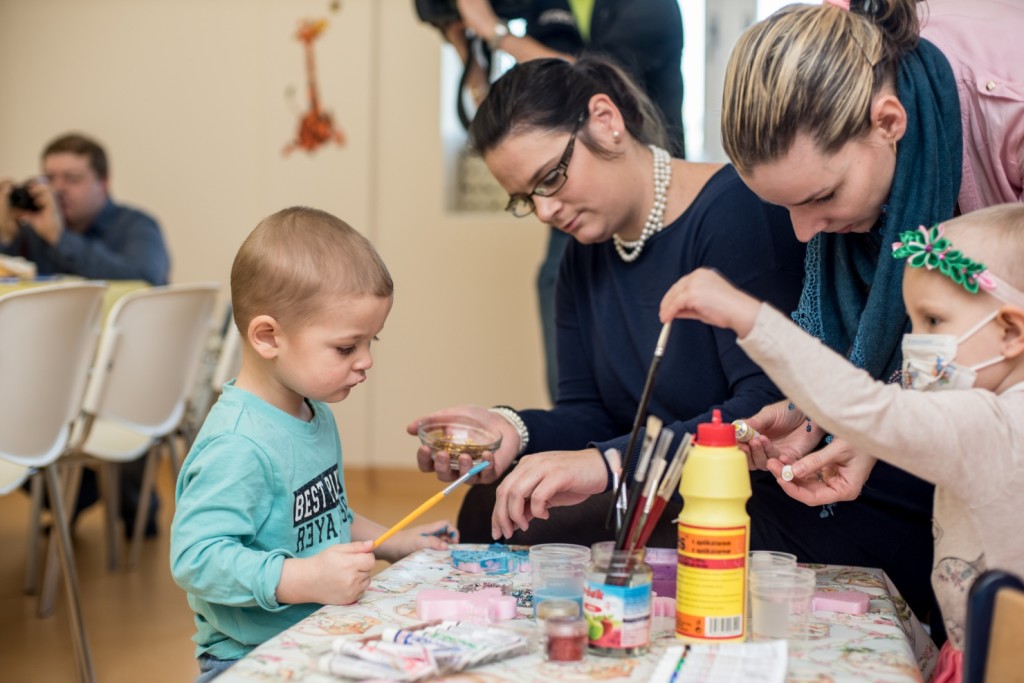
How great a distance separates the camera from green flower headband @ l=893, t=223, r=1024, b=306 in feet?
3.45

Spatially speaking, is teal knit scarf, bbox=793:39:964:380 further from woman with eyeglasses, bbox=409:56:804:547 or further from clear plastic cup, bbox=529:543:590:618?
clear plastic cup, bbox=529:543:590:618

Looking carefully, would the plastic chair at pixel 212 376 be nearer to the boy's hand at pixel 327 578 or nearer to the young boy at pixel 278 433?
the young boy at pixel 278 433

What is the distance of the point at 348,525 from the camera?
1408 millimetres

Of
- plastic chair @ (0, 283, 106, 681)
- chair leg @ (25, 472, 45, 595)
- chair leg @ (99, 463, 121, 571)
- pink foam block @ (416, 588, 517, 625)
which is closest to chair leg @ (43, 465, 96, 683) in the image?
plastic chair @ (0, 283, 106, 681)

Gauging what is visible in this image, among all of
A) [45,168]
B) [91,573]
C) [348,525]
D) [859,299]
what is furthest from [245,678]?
[45,168]

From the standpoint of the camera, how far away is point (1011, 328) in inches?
42.0

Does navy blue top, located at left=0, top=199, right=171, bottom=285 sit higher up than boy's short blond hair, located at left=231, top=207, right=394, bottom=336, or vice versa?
boy's short blond hair, located at left=231, top=207, right=394, bottom=336

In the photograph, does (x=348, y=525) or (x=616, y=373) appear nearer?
(x=348, y=525)

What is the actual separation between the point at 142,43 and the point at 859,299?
12.1 ft

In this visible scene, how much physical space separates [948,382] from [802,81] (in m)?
0.36

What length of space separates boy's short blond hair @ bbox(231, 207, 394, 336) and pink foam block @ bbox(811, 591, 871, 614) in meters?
0.59

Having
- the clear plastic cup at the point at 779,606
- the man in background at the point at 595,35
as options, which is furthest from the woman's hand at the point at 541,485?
the man in background at the point at 595,35

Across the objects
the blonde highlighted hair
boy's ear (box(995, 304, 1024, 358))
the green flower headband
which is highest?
the blonde highlighted hair

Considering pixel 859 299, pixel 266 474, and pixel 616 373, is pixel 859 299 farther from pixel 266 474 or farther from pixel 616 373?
Answer: pixel 266 474
